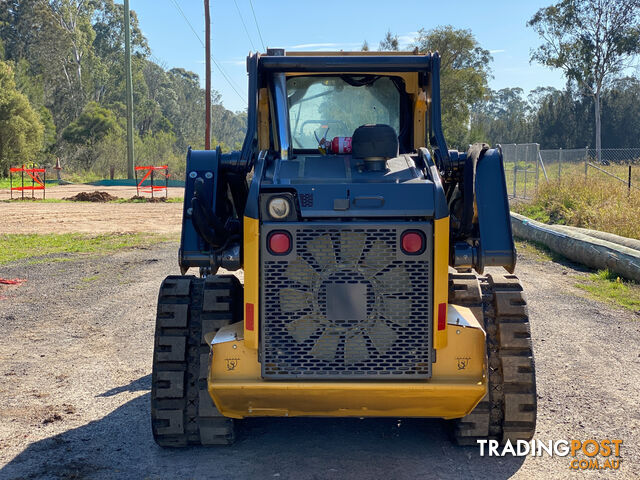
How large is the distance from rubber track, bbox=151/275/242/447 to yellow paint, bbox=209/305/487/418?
40 cm

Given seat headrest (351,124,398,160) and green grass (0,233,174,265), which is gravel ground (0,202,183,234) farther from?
seat headrest (351,124,398,160)

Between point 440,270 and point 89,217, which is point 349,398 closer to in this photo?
point 440,270

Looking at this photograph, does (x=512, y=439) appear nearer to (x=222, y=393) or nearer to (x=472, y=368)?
(x=472, y=368)

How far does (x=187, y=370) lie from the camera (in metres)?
4.94

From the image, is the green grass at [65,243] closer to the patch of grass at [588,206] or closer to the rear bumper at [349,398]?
the patch of grass at [588,206]

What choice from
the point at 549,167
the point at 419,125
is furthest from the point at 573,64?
the point at 419,125

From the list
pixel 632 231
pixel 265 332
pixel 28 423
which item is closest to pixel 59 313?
pixel 28 423

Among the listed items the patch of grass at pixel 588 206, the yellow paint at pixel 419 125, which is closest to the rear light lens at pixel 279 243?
the yellow paint at pixel 419 125

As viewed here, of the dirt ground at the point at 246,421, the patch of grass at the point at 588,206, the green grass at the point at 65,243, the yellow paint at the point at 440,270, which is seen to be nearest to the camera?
the yellow paint at the point at 440,270

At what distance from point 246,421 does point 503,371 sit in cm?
202

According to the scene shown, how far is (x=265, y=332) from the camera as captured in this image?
443 centimetres

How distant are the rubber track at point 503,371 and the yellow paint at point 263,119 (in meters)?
2.03

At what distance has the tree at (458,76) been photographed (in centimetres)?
5366

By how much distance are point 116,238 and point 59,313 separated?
8901 mm
